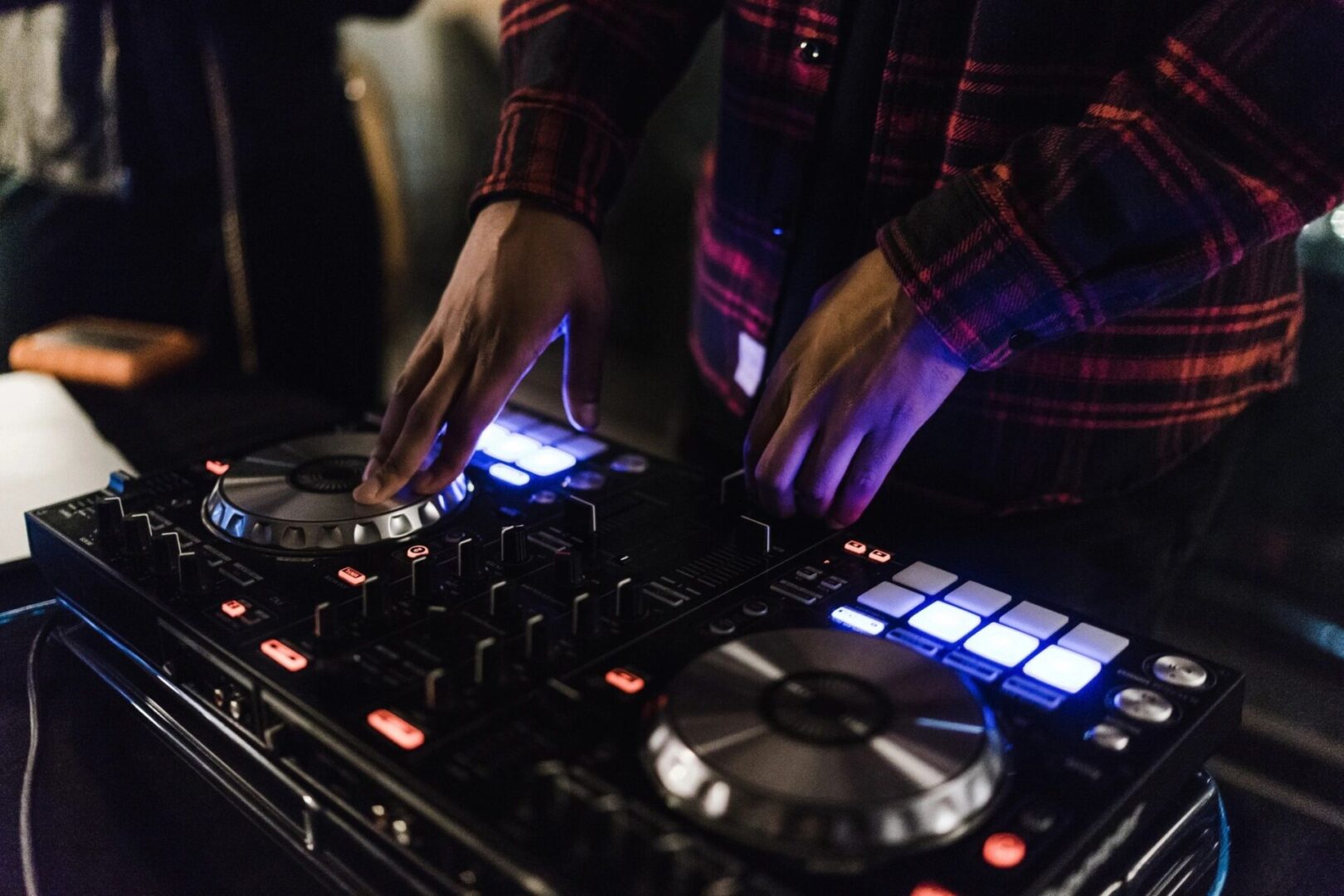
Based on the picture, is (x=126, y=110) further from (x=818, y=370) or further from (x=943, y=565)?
(x=943, y=565)

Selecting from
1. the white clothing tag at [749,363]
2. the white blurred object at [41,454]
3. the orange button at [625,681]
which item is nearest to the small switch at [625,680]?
the orange button at [625,681]

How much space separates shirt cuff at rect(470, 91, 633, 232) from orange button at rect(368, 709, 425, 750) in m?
0.50

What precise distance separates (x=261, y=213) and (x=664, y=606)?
117 centimetres

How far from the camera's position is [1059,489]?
0.88m

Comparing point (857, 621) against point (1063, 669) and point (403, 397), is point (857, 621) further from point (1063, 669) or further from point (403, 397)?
point (403, 397)

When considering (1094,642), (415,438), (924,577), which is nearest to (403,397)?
(415,438)

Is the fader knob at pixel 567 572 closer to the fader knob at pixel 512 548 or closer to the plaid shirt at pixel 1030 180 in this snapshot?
the fader knob at pixel 512 548

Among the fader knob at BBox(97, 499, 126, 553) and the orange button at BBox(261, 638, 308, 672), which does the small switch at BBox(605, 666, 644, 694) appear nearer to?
the orange button at BBox(261, 638, 308, 672)

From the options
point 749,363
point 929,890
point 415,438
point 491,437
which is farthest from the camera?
point 749,363

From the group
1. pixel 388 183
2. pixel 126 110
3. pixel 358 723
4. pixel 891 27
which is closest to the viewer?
pixel 358 723

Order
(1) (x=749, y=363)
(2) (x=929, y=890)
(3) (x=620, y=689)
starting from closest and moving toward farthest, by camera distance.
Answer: (2) (x=929, y=890), (3) (x=620, y=689), (1) (x=749, y=363)

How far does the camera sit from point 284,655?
58 cm

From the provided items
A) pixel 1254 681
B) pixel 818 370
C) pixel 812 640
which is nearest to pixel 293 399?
pixel 818 370

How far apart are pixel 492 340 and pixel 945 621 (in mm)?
406
